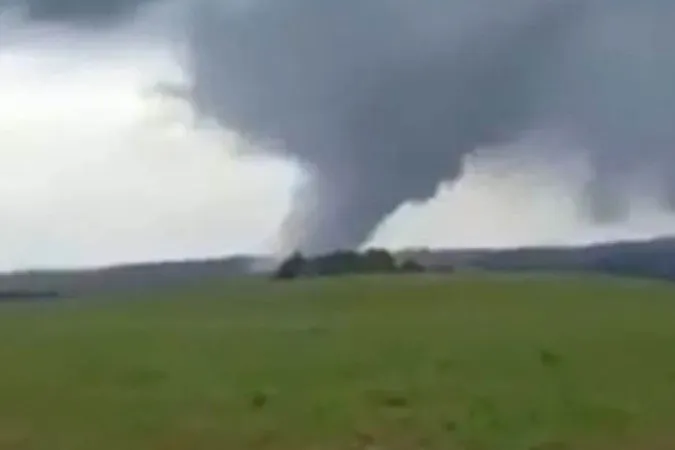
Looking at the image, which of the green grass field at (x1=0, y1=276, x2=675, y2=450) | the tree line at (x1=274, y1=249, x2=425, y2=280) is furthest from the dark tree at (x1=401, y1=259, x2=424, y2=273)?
the green grass field at (x1=0, y1=276, x2=675, y2=450)

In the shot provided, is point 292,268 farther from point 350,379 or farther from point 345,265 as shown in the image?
point 350,379

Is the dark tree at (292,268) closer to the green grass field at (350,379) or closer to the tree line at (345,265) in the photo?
the tree line at (345,265)

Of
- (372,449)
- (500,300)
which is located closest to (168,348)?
(372,449)

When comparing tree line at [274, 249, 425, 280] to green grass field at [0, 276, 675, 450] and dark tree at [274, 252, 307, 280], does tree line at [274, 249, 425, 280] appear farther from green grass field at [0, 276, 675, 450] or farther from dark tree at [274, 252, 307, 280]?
green grass field at [0, 276, 675, 450]

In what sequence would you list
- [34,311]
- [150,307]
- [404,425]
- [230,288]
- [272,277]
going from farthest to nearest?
[272,277] < [230,288] < [34,311] < [150,307] < [404,425]

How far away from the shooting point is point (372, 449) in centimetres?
2709

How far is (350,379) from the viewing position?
35.7m

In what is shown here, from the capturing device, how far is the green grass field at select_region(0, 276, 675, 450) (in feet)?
94.6

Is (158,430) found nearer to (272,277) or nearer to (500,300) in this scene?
(500,300)

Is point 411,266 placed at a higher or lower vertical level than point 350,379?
higher

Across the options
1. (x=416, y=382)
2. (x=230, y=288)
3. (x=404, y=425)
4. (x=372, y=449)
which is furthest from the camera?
(x=230, y=288)

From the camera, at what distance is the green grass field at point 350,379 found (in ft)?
94.6

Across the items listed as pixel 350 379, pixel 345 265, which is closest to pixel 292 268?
pixel 345 265

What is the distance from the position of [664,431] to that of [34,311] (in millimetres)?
52909
